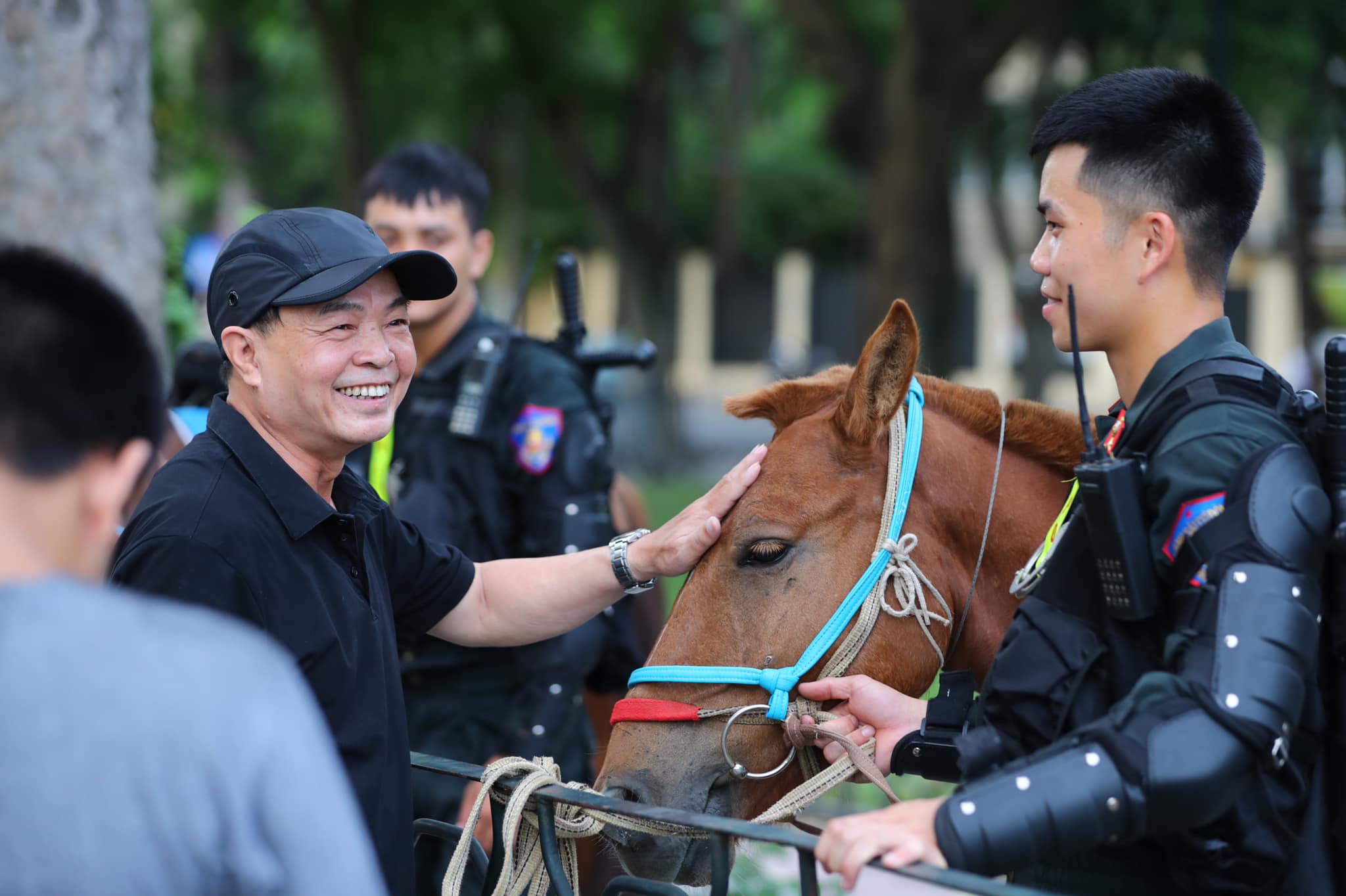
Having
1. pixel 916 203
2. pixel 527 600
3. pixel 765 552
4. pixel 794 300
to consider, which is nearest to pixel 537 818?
pixel 527 600

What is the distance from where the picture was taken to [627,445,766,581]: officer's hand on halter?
2.73 metres

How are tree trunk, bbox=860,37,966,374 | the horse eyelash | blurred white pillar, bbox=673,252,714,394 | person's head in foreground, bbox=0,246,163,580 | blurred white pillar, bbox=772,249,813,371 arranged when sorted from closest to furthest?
person's head in foreground, bbox=0,246,163,580, the horse eyelash, tree trunk, bbox=860,37,966,374, blurred white pillar, bbox=772,249,813,371, blurred white pillar, bbox=673,252,714,394

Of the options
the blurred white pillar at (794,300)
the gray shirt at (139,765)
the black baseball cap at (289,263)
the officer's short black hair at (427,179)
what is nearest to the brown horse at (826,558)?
the black baseball cap at (289,263)

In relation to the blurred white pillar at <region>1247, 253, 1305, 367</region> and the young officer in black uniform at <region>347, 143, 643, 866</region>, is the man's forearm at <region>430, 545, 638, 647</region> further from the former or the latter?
the blurred white pillar at <region>1247, 253, 1305, 367</region>

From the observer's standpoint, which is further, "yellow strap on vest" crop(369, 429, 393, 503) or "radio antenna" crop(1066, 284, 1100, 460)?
"yellow strap on vest" crop(369, 429, 393, 503)

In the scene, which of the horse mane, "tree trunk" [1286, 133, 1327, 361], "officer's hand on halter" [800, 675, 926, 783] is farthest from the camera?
"tree trunk" [1286, 133, 1327, 361]

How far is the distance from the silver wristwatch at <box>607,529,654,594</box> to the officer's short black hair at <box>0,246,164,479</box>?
1476 mm

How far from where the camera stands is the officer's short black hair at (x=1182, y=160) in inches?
86.5

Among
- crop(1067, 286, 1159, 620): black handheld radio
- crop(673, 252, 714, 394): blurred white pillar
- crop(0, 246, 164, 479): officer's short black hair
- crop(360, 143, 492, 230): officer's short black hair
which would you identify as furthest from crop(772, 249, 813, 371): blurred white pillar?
crop(0, 246, 164, 479): officer's short black hair

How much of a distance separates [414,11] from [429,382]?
12.0m

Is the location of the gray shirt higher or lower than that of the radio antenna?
lower

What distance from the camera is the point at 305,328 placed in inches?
94.7

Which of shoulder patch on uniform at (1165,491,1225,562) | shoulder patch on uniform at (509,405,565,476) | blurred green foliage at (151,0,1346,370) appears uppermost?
blurred green foliage at (151,0,1346,370)

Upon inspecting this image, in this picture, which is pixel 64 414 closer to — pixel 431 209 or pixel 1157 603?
pixel 1157 603
